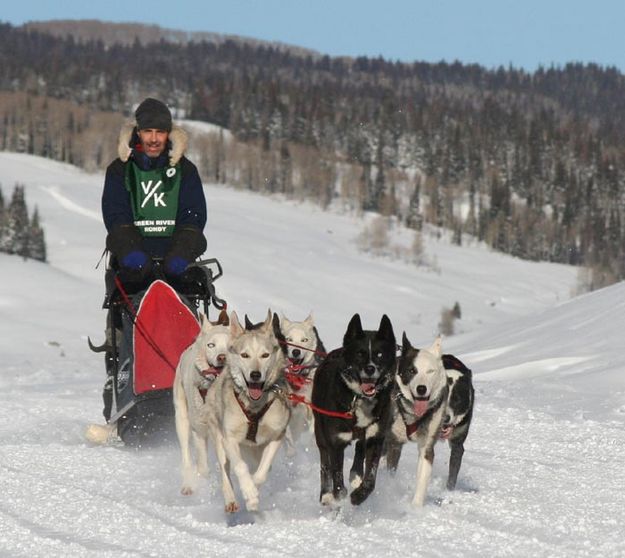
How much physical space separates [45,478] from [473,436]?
153 inches

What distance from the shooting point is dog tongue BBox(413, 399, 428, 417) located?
641 cm

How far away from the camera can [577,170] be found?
540 ft

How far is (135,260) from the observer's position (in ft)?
25.2

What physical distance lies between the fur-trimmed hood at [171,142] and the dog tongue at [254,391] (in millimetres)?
2417

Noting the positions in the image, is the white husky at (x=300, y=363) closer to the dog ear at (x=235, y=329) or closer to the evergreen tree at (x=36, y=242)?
the dog ear at (x=235, y=329)

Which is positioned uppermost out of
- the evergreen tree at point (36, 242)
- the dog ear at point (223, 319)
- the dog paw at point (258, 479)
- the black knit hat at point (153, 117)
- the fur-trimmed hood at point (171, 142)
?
the black knit hat at point (153, 117)

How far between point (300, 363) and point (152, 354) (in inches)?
42.8

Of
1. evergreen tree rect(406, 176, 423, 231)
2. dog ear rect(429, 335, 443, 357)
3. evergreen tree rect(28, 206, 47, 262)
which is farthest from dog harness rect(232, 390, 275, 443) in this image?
evergreen tree rect(406, 176, 423, 231)

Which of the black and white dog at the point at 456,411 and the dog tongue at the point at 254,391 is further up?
the dog tongue at the point at 254,391

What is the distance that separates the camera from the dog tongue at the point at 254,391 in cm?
597

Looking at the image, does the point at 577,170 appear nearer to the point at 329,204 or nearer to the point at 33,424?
the point at 329,204

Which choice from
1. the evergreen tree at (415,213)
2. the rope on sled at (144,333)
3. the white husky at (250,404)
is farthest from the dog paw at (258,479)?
the evergreen tree at (415,213)

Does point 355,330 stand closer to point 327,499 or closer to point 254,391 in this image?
point 254,391

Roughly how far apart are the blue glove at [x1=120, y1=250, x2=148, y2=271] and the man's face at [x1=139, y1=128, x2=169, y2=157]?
718 mm
